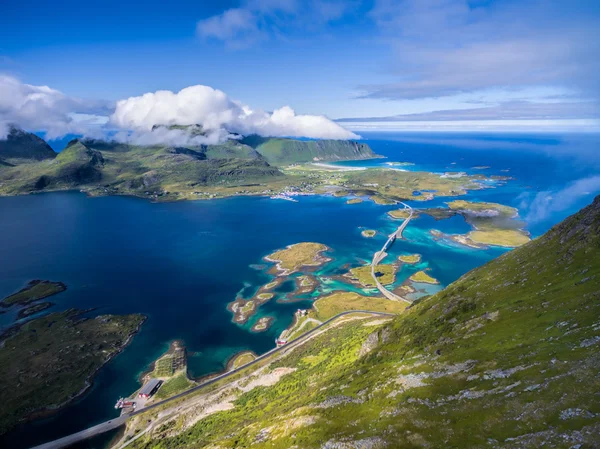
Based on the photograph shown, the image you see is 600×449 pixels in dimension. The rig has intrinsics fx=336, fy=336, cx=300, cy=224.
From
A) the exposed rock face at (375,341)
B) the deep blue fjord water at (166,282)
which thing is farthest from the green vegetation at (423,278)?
the exposed rock face at (375,341)

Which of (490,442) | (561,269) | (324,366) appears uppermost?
(561,269)

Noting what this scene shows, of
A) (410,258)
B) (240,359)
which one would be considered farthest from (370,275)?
(240,359)

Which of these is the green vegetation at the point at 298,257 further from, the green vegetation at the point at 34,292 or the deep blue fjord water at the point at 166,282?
the green vegetation at the point at 34,292

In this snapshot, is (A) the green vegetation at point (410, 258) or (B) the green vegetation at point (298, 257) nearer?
(B) the green vegetation at point (298, 257)

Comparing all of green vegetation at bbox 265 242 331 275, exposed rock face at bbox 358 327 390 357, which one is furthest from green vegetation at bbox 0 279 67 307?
exposed rock face at bbox 358 327 390 357

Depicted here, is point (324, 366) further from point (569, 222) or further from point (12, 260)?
point (12, 260)

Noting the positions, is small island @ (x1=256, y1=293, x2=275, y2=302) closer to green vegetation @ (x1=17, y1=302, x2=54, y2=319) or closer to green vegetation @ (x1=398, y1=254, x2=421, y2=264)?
green vegetation @ (x1=398, y1=254, x2=421, y2=264)

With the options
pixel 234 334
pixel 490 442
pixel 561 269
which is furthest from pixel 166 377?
pixel 561 269
